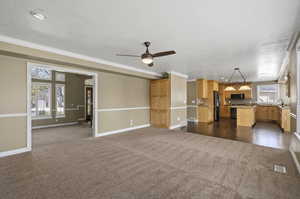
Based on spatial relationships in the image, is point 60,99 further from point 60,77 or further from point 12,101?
point 12,101

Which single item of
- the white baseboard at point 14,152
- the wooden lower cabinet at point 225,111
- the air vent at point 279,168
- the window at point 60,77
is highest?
the window at point 60,77

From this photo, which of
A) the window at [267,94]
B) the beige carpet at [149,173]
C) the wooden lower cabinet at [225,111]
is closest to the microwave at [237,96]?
the wooden lower cabinet at [225,111]

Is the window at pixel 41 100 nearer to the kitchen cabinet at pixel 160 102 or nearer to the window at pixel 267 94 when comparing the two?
the kitchen cabinet at pixel 160 102

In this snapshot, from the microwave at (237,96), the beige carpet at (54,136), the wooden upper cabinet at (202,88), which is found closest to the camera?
the beige carpet at (54,136)

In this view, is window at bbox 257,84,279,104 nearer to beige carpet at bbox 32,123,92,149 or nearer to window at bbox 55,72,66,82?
beige carpet at bbox 32,123,92,149

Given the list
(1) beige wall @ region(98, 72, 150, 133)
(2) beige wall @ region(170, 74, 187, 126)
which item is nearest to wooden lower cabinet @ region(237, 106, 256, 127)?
(2) beige wall @ region(170, 74, 187, 126)

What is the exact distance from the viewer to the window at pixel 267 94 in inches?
380

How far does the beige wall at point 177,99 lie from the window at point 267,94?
6.01 meters

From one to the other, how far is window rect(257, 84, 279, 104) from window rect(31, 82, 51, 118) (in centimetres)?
1256

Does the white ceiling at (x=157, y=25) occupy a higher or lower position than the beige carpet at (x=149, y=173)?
higher

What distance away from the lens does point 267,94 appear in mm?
9914

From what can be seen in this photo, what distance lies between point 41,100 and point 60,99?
814 millimetres

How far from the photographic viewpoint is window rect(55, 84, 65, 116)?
768 cm

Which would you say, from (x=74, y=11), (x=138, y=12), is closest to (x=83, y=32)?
(x=74, y=11)
